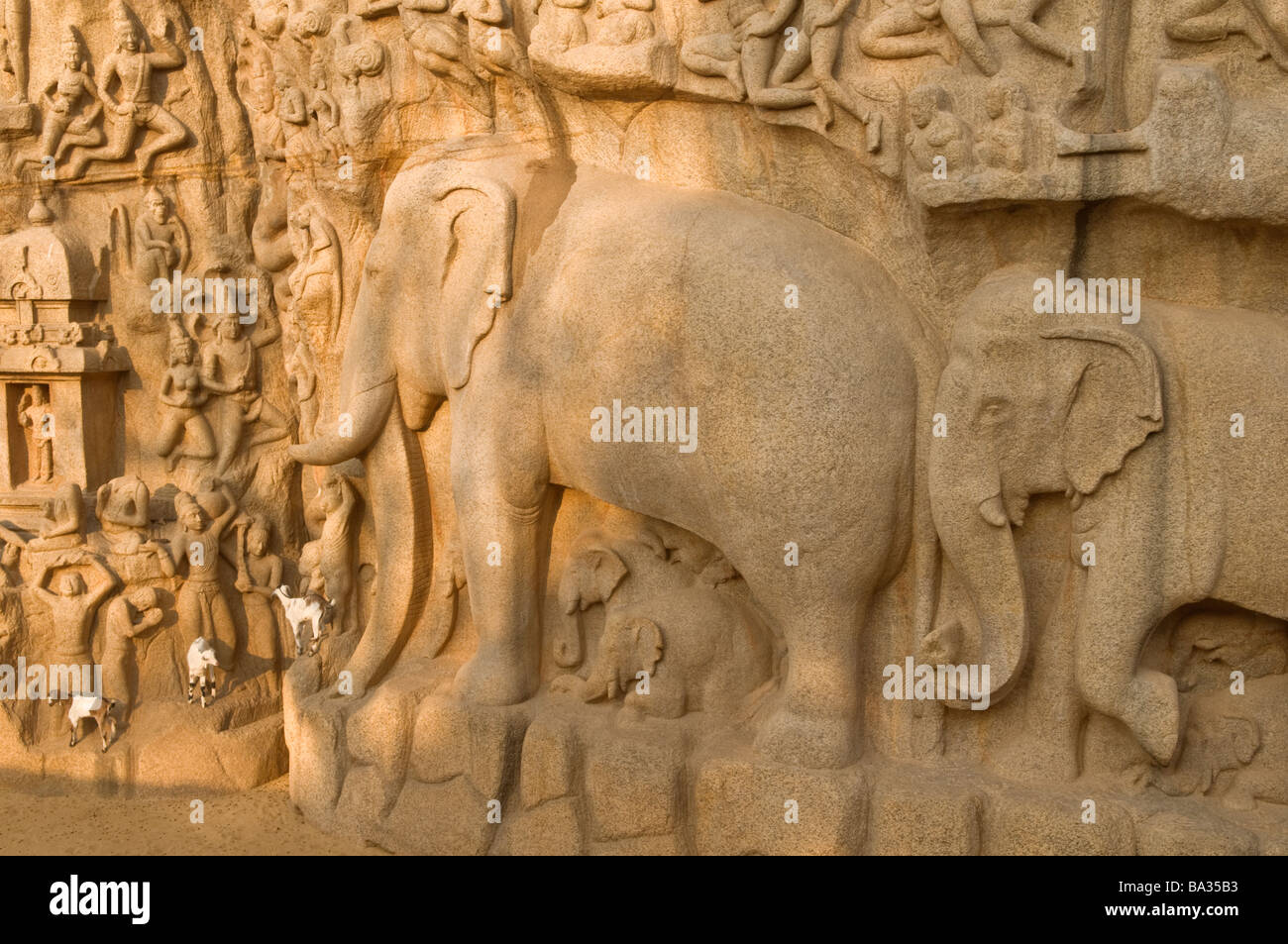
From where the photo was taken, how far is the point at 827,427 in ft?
16.0

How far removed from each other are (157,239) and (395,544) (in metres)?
2.41

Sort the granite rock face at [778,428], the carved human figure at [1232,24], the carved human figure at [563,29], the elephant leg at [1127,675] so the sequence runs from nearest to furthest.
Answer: the carved human figure at [1232,24] → the granite rock face at [778,428] → the elephant leg at [1127,675] → the carved human figure at [563,29]

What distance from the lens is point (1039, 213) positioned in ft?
15.6

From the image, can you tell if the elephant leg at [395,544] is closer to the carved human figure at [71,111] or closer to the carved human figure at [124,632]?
the carved human figure at [124,632]

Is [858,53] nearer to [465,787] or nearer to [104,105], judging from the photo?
[465,787]

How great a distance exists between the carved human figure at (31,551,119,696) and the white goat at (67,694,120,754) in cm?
23

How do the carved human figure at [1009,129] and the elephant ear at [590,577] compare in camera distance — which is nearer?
the carved human figure at [1009,129]

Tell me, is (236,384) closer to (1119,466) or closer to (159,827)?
(159,827)

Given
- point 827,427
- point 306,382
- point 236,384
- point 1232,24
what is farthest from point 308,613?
point 1232,24

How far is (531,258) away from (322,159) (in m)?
1.31

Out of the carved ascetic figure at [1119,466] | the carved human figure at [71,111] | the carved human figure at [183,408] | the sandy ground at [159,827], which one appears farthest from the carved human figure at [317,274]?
the carved ascetic figure at [1119,466]

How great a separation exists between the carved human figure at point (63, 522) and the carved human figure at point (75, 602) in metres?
0.09

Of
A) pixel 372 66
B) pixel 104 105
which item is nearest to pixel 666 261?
pixel 372 66

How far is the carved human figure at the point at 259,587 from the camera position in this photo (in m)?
7.09
